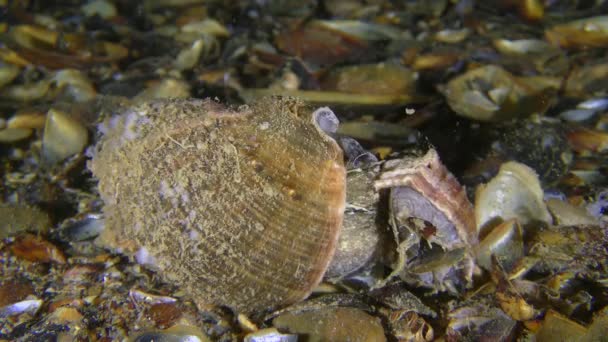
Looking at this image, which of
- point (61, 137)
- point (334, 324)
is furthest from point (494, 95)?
point (61, 137)

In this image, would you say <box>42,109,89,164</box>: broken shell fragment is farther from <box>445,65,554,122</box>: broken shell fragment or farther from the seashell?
<box>445,65,554,122</box>: broken shell fragment

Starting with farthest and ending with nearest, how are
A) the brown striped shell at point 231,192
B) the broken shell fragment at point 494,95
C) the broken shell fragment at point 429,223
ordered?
the broken shell fragment at point 494,95, the broken shell fragment at point 429,223, the brown striped shell at point 231,192

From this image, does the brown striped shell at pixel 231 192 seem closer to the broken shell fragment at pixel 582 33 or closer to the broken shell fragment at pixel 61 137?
the broken shell fragment at pixel 61 137

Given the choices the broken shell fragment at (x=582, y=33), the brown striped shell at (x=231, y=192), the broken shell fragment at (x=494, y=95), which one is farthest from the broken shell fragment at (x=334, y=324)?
the broken shell fragment at (x=582, y=33)

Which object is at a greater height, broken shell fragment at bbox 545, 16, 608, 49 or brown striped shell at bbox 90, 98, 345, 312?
brown striped shell at bbox 90, 98, 345, 312

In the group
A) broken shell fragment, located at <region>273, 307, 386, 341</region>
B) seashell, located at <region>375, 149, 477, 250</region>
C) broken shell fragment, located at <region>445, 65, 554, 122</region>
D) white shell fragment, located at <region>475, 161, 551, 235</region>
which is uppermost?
seashell, located at <region>375, 149, 477, 250</region>

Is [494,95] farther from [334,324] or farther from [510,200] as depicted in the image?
[334,324]

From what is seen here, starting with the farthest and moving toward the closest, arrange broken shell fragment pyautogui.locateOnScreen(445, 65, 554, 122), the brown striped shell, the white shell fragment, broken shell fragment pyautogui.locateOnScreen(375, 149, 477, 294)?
broken shell fragment pyautogui.locateOnScreen(445, 65, 554, 122), the white shell fragment, broken shell fragment pyautogui.locateOnScreen(375, 149, 477, 294), the brown striped shell

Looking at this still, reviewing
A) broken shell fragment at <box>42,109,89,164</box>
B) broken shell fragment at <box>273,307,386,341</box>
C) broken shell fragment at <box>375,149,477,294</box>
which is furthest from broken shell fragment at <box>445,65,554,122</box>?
broken shell fragment at <box>42,109,89,164</box>
